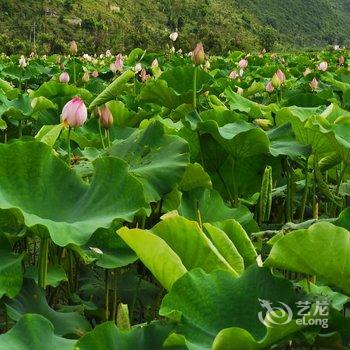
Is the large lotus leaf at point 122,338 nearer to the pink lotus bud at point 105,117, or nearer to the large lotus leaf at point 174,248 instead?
the large lotus leaf at point 174,248

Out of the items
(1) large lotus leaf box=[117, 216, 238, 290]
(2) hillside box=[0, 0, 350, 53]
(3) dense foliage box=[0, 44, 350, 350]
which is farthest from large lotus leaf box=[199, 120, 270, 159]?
(2) hillside box=[0, 0, 350, 53]

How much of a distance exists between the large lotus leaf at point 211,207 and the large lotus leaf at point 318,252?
51cm

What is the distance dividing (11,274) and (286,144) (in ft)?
2.60

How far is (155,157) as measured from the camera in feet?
4.64

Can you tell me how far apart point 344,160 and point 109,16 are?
3289 cm

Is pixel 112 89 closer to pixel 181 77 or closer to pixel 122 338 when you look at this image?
pixel 181 77

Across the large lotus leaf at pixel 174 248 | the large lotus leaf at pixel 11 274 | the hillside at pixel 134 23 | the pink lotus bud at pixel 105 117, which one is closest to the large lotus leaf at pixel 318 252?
the large lotus leaf at pixel 174 248

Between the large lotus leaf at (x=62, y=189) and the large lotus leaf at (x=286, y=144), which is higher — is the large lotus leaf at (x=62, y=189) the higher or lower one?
the higher one

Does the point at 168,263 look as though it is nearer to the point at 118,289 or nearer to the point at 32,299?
the point at 32,299

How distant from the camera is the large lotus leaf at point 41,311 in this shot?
1038mm

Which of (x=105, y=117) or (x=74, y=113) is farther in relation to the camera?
(x=105, y=117)

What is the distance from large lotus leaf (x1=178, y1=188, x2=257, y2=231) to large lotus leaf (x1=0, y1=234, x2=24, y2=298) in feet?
1.43

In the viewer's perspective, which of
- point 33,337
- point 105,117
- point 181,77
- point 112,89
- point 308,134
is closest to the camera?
point 33,337

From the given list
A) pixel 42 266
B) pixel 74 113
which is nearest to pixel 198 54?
pixel 74 113
